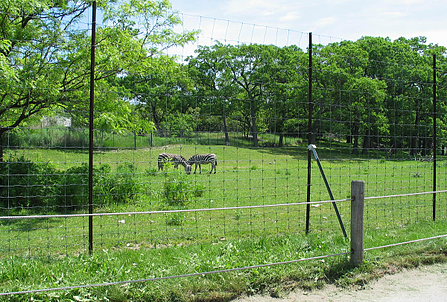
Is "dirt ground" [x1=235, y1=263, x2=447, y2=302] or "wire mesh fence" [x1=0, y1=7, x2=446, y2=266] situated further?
"wire mesh fence" [x1=0, y1=7, x2=446, y2=266]

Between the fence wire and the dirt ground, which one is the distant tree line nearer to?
the fence wire

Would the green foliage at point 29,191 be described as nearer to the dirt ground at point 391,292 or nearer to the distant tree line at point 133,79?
the distant tree line at point 133,79

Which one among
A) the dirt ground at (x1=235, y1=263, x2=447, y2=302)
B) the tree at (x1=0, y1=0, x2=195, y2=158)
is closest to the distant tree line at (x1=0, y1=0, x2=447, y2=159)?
the tree at (x1=0, y1=0, x2=195, y2=158)

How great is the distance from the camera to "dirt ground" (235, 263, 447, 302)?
396 cm

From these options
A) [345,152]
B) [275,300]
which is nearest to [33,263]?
[275,300]

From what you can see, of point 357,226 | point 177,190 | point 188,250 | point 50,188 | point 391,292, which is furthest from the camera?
point 177,190

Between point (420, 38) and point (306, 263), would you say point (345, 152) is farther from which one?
point (420, 38)

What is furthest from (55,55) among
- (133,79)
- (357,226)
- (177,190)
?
(357,226)

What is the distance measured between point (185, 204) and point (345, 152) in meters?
20.3

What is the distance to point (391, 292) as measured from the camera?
416cm

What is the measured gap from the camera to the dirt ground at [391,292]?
3965 mm

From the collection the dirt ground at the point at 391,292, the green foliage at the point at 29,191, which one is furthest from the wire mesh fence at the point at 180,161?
the dirt ground at the point at 391,292

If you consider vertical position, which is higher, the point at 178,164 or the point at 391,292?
the point at 178,164

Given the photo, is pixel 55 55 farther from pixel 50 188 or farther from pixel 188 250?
pixel 188 250
